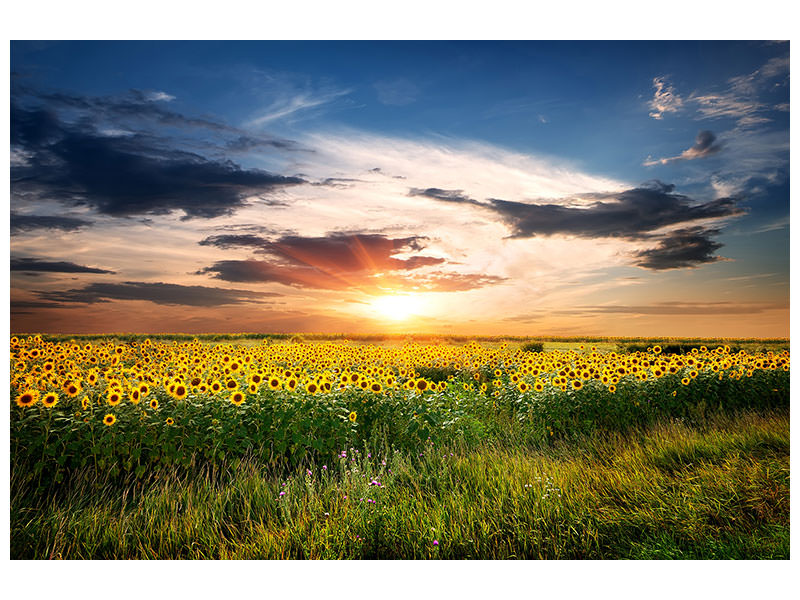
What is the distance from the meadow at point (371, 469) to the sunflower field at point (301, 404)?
26 mm

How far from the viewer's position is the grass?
351 centimetres

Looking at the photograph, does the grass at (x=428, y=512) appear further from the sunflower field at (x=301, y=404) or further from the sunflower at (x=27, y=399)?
the sunflower at (x=27, y=399)

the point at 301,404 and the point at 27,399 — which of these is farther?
the point at 301,404

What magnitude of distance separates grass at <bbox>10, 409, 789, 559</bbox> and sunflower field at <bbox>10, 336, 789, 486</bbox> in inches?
10.3

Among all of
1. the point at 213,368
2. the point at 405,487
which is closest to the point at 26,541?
the point at 213,368

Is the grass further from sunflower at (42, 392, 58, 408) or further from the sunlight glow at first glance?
the sunlight glow

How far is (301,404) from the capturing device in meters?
4.80

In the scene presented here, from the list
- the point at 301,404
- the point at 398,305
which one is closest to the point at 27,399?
the point at 301,404

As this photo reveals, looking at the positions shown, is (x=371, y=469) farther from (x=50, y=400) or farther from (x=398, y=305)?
(x=50, y=400)

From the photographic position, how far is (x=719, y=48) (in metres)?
4.65

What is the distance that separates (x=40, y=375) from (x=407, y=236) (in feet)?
14.5

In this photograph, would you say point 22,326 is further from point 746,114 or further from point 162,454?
point 746,114

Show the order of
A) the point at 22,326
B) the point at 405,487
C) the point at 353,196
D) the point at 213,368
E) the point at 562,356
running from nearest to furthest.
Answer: the point at 405,487 → the point at 22,326 → the point at 353,196 → the point at 213,368 → the point at 562,356

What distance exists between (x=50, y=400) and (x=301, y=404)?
7.66ft
